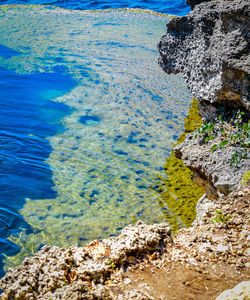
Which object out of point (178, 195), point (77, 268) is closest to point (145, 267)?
point (77, 268)

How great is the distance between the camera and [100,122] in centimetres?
771

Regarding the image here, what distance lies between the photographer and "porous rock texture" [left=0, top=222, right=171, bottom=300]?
7.79 feet

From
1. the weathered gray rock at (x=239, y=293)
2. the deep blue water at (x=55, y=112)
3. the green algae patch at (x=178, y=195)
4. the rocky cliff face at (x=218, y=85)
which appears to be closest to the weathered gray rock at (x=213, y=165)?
the rocky cliff face at (x=218, y=85)

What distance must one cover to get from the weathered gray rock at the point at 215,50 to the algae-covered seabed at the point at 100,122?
189 cm

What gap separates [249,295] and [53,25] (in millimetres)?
14537

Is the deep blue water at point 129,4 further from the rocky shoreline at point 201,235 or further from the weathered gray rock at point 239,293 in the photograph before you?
the weathered gray rock at point 239,293

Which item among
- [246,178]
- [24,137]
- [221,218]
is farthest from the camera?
[24,137]

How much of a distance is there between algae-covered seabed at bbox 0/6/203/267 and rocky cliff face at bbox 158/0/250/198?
118cm

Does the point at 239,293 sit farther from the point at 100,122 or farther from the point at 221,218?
the point at 100,122

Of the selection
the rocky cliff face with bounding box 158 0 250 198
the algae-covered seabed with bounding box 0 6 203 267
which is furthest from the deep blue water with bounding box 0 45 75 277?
the rocky cliff face with bounding box 158 0 250 198

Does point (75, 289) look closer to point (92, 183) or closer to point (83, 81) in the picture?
point (92, 183)

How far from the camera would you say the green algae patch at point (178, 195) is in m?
4.78

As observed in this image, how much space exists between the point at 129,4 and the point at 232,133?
58.2ft

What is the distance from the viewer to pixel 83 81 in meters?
9.82
